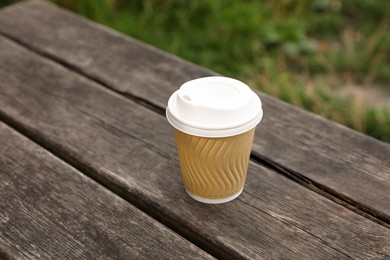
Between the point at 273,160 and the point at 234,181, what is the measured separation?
0.64 ft

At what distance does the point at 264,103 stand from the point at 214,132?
52 cm

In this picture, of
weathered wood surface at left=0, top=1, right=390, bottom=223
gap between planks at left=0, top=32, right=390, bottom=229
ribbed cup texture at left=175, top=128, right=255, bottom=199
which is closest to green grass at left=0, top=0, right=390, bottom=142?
weathered wood surface at left=0, top=1, right=390, bottom=223

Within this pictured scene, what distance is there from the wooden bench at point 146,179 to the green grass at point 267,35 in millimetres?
1084

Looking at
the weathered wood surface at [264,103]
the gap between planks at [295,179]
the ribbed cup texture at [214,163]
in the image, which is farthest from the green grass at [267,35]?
the ribbed cup texture at [214,163]

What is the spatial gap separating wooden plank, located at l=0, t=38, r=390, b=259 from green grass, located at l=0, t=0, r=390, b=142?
1.17 m

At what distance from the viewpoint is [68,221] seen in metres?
1.17

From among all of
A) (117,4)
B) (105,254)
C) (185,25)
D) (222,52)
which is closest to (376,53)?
(222,52)

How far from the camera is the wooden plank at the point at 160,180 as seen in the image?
3.71 feet

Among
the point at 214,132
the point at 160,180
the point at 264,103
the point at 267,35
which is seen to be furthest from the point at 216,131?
the point at 267,35

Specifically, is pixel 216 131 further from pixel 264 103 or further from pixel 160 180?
pixel 264 103

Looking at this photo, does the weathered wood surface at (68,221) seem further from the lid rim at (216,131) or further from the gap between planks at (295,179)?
the lid rim at (216,131)

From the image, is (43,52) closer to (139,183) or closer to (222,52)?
(139,183)

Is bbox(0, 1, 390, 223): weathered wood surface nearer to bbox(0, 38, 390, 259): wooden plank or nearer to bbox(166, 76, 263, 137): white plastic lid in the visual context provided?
bbox(0, 38, 390, 259): wooden plank

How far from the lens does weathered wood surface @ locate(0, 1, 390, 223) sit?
4.24 ft
